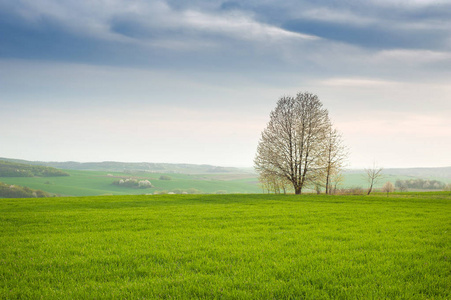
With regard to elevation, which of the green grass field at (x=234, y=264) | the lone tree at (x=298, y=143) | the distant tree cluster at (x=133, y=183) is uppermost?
the lone tree at (x=298, y=143)

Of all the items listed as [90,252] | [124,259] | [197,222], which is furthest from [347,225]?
[90,252]

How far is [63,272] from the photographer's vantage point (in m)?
7.08

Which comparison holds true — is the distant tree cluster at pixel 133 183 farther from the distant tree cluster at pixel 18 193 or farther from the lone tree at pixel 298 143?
the lone tree at pixel 298 143

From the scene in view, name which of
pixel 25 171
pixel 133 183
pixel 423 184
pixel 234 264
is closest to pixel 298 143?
pixel 234 264

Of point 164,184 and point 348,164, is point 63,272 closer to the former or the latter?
point 348,164

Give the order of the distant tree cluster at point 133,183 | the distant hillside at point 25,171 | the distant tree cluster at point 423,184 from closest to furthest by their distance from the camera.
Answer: the distant tree cluster at point 423,184 < the distant tree cluster at point 133,183 < the distant hillside at point 25,171

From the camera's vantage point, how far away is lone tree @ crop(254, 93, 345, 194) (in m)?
39.7

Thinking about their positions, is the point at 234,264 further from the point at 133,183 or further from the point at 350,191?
the point at 133,183

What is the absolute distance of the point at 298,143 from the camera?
4003 cm

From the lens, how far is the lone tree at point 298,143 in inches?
1561

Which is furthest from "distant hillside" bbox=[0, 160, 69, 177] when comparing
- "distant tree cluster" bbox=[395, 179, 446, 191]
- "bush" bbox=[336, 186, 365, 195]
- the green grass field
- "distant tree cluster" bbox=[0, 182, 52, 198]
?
"distant tree cluster" bbox=[395, 179, 446, 191]

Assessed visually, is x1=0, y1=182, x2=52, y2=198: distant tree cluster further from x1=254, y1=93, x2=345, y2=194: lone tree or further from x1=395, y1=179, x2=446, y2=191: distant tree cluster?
x1=395, y1=179, x2=446, y2=191: distant tree cluster

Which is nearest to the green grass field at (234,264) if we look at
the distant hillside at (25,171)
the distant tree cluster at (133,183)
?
the distant tree cluster at (133,183)

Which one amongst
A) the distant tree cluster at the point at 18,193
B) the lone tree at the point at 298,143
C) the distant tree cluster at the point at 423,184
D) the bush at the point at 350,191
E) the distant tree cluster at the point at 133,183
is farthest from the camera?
Result: the distant tree cluster at the point at 133,183
